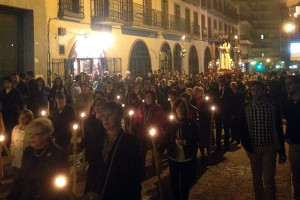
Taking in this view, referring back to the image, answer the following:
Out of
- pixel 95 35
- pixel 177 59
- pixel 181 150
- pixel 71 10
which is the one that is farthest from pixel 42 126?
pixel 177 59

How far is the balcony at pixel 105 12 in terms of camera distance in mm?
18859

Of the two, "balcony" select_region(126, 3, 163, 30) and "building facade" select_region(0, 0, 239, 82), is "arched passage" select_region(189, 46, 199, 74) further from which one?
"balcony" select_region(126, 3, 163, 30)

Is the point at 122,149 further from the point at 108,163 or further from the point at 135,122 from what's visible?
the point at 135,122

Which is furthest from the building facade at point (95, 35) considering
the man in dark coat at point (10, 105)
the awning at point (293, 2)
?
the awning at point (293, 2)

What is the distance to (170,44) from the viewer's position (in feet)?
94.4

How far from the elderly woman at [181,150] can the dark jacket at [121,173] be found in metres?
2.20

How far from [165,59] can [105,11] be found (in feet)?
32.4

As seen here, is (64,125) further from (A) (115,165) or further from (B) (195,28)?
(B) (195,28)

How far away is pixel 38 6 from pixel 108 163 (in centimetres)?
1306

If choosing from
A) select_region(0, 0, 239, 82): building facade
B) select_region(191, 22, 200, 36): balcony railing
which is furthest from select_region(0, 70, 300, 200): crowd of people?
select_region(191, 22, 200, 36): balcony railing

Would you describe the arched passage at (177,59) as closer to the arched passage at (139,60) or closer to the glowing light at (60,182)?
the arched passage at (139,60)

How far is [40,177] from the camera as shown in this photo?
11.7 feet

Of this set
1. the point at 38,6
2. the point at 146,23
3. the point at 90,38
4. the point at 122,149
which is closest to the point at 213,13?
the point at 146,23

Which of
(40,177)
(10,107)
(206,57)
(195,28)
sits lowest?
(40,177)
